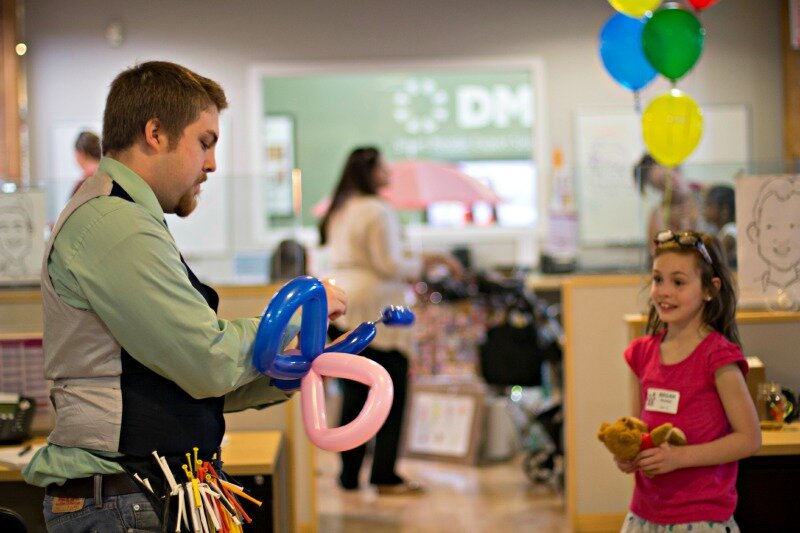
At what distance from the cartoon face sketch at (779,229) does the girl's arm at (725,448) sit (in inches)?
31.5

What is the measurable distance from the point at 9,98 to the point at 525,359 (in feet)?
14.1

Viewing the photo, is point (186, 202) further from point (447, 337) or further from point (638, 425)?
point (447, 337)

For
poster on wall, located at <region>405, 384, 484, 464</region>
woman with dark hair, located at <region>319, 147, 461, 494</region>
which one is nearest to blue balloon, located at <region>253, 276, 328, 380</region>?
woman with dark hair, located at <region>319, 147, 461, 494</region>

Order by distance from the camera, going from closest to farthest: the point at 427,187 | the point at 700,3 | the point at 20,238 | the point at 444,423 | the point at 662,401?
the point at 662,401, the point at 20,238, the point at 700,3, the point at 444,423, the point at 427,187

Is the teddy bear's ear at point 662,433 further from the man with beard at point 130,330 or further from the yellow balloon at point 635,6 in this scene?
the yellow balloon at point 635,6

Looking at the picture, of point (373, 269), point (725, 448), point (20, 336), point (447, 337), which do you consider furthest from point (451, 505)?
point (725, 448)

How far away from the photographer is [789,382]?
3.01m

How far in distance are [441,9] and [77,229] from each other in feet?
21.2

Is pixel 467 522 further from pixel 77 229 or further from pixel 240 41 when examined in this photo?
pixel 240 41

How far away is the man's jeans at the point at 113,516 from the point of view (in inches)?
63.9

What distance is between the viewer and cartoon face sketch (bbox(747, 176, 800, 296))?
3070 mm

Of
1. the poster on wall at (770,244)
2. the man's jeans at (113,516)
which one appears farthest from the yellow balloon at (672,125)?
the man's jeans at (113,516)

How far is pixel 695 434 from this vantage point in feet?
8.02

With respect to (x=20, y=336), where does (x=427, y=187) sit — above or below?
above
